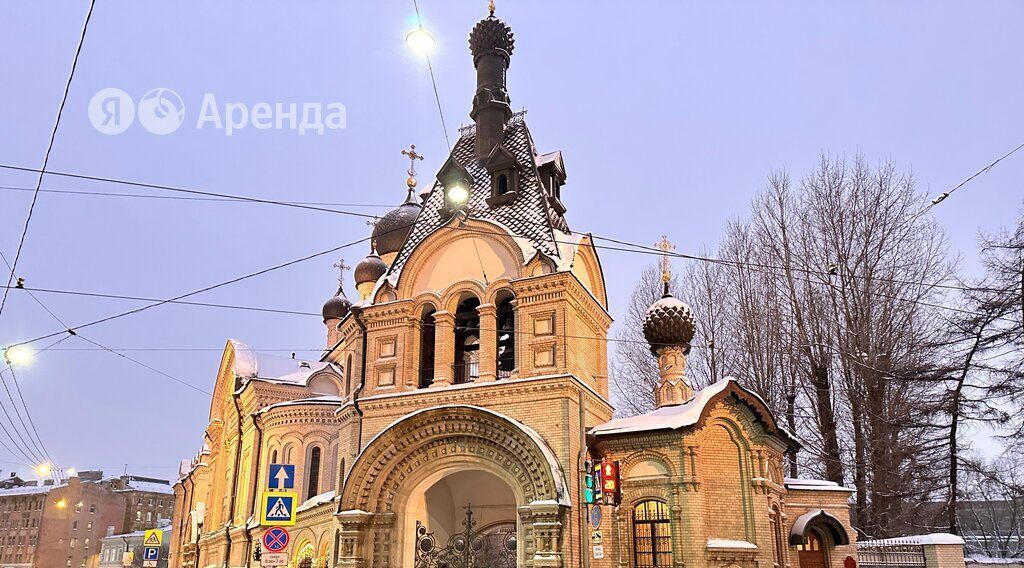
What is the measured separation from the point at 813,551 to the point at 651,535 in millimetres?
4525

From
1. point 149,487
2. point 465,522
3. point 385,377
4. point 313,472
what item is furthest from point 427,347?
point 149,487

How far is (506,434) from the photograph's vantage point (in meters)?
14.6

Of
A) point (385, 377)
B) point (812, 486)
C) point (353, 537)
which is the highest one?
point (385, 377)

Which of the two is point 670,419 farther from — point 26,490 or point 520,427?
point 26,490

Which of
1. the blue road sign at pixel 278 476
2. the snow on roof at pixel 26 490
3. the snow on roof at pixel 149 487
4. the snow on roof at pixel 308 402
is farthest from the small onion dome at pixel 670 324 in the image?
the snow on roof at pixel 149 487

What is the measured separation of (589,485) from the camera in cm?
1367

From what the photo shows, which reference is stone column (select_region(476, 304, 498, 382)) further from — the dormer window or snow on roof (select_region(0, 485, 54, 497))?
snow on roof (select_region(0, 485, 54, 497))

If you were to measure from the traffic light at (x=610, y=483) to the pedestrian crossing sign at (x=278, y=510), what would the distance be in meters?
5.43

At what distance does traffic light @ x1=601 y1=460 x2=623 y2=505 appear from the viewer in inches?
553

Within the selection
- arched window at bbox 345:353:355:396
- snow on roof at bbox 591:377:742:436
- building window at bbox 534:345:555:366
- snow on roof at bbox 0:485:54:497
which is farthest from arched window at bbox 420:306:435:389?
snow on roof at bbox 0:485:54:497

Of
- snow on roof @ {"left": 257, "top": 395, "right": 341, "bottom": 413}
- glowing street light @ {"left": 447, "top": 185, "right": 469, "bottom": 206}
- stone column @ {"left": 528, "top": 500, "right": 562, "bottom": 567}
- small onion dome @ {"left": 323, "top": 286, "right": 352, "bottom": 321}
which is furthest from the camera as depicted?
small onion dome @ {"left": 323, "top": 286, "right": 352, "bottom": 321}

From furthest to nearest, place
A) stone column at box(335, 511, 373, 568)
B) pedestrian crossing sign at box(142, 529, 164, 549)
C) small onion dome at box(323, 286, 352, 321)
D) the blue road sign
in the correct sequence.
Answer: small onion dome at box(323, 286, 352, 321)
pedestrian crossing sign at box(142, 529, 164, 549)
stone column at box(335, 511, 373, 568)
the blue road sign

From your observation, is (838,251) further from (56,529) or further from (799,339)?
(56,529)

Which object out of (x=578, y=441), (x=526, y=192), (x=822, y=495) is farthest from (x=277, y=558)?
(x=822, y=495)
